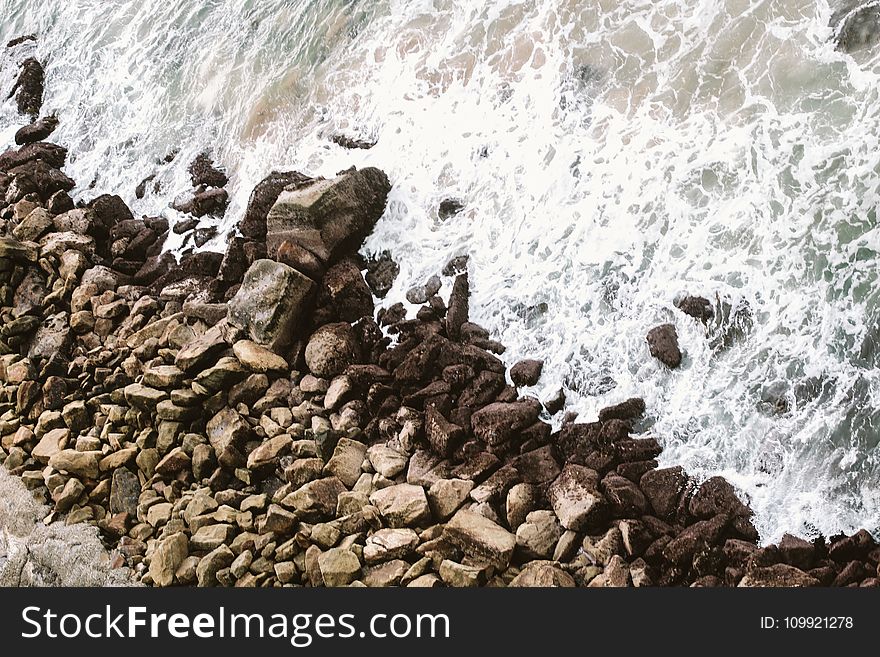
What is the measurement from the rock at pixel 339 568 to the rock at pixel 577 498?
69.0 inches

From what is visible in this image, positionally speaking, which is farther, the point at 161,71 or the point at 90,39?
the point at 90,39

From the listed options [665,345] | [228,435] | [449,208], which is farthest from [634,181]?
[228,435]

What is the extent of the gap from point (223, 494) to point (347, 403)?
147 centimetres

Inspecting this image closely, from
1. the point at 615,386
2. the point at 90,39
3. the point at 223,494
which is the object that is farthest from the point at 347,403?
the point at 90,39

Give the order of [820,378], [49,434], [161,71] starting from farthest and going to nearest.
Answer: [161,71]
[49,434]
[820,378]

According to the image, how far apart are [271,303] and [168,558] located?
2.86 meters

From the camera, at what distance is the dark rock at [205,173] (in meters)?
11.1

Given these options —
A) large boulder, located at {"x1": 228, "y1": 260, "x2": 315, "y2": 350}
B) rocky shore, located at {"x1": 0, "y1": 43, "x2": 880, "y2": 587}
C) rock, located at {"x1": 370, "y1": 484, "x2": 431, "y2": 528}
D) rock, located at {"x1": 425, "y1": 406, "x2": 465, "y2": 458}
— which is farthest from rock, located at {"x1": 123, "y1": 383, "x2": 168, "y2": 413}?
rock, located at {"x1": 425, "y1": 406, "x2": 465, "y2": 458}

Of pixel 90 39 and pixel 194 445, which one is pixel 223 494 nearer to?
pixel 194 445

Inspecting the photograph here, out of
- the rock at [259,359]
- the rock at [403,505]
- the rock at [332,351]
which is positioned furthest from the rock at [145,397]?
the rock at [403,505]

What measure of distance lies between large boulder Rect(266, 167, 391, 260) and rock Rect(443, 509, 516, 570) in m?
3.68

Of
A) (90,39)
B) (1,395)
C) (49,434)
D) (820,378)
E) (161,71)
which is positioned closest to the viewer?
(820,378)

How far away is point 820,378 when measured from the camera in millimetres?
6930

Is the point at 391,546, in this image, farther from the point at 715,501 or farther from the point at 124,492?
the point at 124,492
